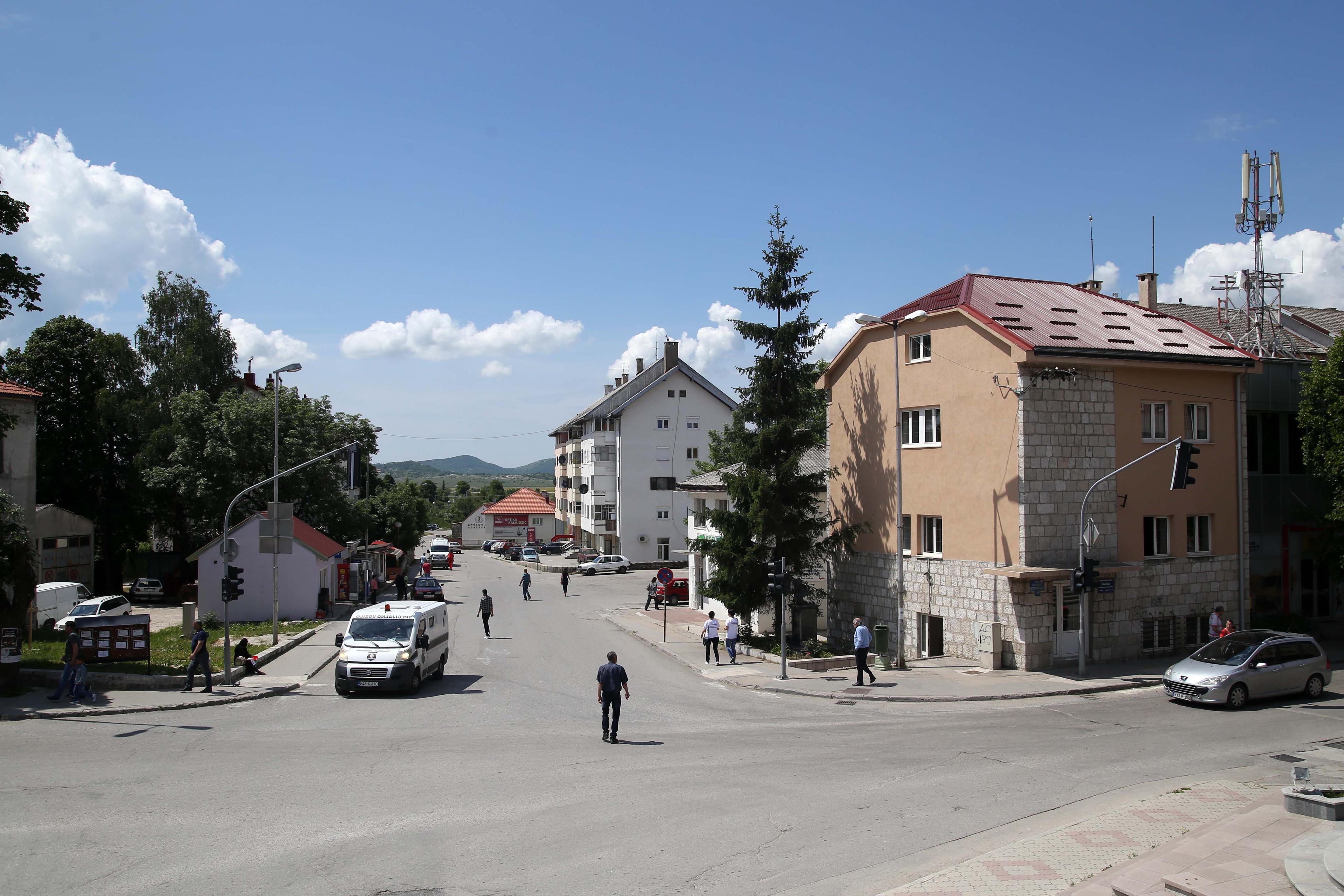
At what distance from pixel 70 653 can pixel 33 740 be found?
4.08 metres

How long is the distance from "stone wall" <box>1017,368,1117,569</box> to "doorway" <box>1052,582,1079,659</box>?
2.42 feet

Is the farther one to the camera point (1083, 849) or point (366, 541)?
point (366, 541)

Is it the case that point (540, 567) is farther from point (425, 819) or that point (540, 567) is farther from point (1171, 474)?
point (425, 819)

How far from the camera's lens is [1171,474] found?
2470cm

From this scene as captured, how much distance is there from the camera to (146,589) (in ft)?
138

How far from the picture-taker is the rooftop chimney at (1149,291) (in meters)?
31.3

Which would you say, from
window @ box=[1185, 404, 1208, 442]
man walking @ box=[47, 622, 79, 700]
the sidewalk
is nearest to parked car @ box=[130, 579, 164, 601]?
man walking @ box=[47, 622, 79, 700]

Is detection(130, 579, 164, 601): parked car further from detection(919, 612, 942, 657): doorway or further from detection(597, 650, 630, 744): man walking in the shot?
detection(919, 612, 942, 657): doorway

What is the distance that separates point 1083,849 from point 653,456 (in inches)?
2382

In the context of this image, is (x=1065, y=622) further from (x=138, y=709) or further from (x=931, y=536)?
(x=138, y=709)

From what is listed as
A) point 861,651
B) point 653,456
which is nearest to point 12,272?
point 861,651

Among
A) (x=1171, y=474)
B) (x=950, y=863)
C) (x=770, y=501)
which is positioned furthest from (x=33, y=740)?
(x=1171, y=474)

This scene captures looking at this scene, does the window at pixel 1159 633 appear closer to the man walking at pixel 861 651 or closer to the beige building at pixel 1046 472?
the beige building at pixel 1046 472

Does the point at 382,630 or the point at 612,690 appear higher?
the point at 382,630
